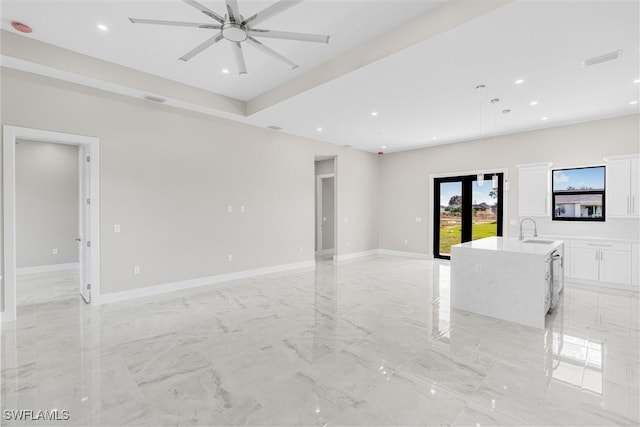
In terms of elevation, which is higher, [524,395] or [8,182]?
[8,182]

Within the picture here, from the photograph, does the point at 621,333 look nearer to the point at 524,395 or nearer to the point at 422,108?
the point at 524,395

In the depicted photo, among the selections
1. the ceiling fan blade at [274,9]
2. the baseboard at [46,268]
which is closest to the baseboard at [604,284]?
the ceiling fan blade at [274,9]

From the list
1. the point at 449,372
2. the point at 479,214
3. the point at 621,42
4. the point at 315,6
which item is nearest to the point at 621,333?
the point at 449,372

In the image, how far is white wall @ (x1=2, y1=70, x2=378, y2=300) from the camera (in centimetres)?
423

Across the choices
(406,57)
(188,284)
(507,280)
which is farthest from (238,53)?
(507,280)

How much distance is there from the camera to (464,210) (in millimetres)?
7730

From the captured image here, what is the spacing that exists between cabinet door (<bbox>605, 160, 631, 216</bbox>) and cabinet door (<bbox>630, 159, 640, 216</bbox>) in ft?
0.12

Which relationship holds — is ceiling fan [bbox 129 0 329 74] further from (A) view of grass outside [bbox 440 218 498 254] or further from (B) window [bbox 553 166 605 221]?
(A) view of grass outside [bbox 440 218 498 254]

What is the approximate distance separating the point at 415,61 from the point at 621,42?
6.80 feet

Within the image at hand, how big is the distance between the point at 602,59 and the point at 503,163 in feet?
12.1

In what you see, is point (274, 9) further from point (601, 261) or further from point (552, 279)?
point (601, 261)

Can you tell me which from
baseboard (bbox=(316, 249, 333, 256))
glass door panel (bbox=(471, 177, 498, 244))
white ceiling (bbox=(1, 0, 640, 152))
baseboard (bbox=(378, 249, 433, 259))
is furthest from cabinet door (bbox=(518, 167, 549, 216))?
baseboard (bbox=(316, 249, 333, 256))

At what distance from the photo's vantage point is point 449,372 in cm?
255

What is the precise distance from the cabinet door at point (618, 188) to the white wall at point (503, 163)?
376 mm
